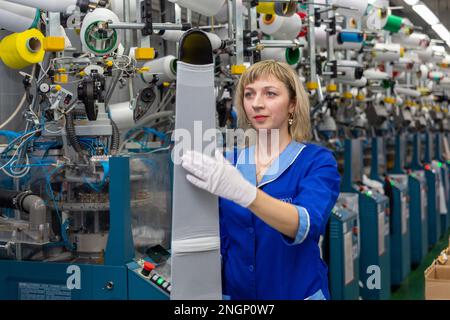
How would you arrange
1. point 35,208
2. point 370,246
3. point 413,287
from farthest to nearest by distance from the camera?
point 413,287 < point 370,246 < point 35,208

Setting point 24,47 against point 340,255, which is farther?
point 340,255

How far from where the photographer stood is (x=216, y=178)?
1.70 meters

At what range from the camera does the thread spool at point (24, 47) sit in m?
2.97

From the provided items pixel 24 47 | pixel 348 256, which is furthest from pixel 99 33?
pixel 348 256

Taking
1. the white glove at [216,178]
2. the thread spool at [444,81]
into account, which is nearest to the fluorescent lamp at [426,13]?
the thread spool at [444,81]

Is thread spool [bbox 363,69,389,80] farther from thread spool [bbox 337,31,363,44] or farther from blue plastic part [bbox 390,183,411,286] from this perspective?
blue plastic part [bbox 390,183,411,286]

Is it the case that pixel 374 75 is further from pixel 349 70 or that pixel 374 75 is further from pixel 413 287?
pixel 413 287

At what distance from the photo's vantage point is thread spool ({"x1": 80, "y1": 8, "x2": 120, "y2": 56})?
9.45 ft

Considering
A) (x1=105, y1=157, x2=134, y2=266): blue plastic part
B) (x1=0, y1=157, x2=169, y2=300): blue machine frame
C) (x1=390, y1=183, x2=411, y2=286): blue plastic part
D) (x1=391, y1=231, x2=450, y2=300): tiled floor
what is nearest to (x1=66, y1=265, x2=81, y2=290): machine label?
(x1=0, y1=157, x2=169, y2=300): blue machine frame

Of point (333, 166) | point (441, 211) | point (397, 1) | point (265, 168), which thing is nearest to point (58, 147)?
point (265, 168)

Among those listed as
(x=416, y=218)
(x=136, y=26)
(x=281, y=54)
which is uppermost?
(x=136, y=26)

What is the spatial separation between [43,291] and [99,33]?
4.17 ft
